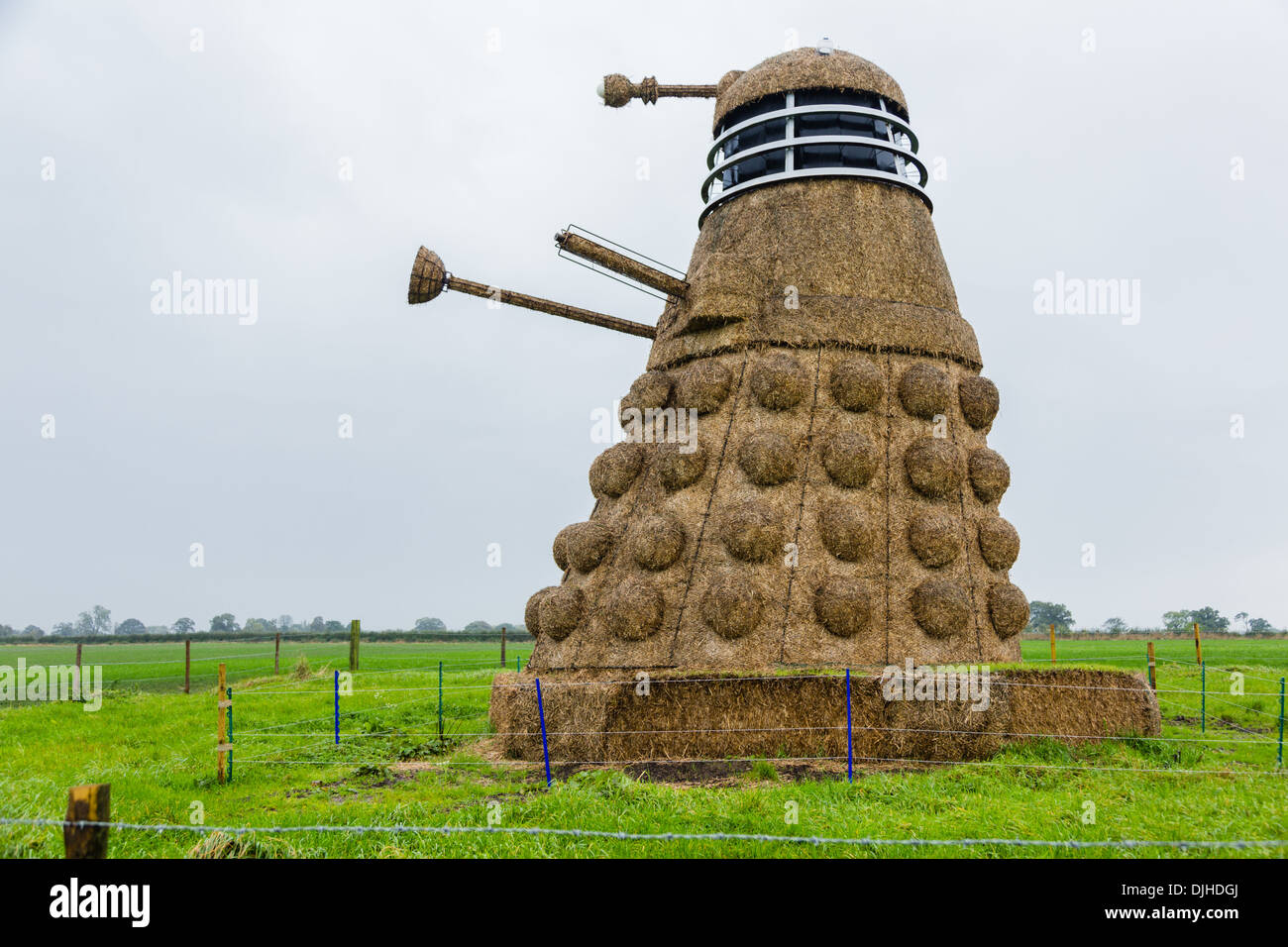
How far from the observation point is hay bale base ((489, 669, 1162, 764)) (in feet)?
36.6

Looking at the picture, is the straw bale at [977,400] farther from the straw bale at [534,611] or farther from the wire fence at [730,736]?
the straw bale at [534,611]

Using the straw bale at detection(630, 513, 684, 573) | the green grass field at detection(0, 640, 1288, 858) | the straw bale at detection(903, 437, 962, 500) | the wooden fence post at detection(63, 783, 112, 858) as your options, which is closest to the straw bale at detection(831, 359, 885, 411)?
the straw bale at detection(903, 437, 962, 500)

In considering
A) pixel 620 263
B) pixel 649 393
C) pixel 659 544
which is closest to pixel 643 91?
pixel 620 263

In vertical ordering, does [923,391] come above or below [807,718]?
above

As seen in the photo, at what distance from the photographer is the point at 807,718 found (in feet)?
36.7

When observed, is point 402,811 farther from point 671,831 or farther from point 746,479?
point 746,479

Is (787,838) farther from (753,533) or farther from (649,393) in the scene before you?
(649,393)

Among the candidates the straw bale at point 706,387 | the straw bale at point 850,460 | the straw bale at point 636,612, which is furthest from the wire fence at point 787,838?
the straw bale at point 706,387

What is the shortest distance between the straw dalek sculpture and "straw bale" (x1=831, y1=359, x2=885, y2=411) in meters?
0.04

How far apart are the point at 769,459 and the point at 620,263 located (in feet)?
14.4

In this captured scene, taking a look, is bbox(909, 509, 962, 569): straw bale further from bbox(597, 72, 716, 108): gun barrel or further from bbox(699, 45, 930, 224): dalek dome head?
bbox(597, 72, 716, 108): gun barrel

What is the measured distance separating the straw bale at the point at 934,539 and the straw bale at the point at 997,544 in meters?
0.83
